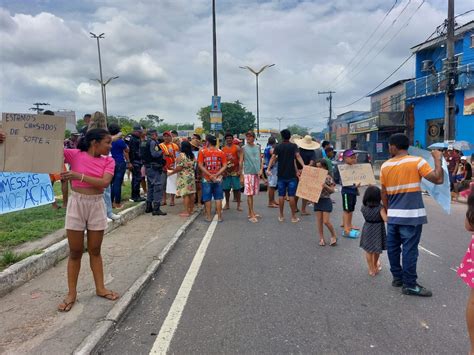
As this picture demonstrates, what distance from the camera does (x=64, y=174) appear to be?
3.61 meters

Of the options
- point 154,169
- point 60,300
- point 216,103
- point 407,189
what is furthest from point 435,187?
point 216,103

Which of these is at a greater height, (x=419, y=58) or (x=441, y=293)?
(x=419, y=58)

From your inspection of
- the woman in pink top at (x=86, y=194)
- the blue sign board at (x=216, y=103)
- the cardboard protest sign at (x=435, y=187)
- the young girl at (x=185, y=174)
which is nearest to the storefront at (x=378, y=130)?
the blue sign board at (x=216, y=103)

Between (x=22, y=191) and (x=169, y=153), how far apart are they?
366cm

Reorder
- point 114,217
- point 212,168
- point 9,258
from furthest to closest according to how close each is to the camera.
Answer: point 212,168 → point 114,217 → point 9,258

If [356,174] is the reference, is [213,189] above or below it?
below

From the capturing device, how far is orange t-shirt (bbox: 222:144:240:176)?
927cm

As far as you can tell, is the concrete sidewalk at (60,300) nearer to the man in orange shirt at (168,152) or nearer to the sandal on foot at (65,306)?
the sandal on foot at (65,306)

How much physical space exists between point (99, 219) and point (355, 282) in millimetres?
3054

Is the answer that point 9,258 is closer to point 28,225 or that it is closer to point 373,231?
A: point 28,225

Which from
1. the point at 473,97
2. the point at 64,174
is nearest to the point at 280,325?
the point at 64,174

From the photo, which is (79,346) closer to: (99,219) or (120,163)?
(99,219)

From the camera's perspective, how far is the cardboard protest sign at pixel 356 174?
639cm

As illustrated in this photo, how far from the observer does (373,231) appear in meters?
5.09
